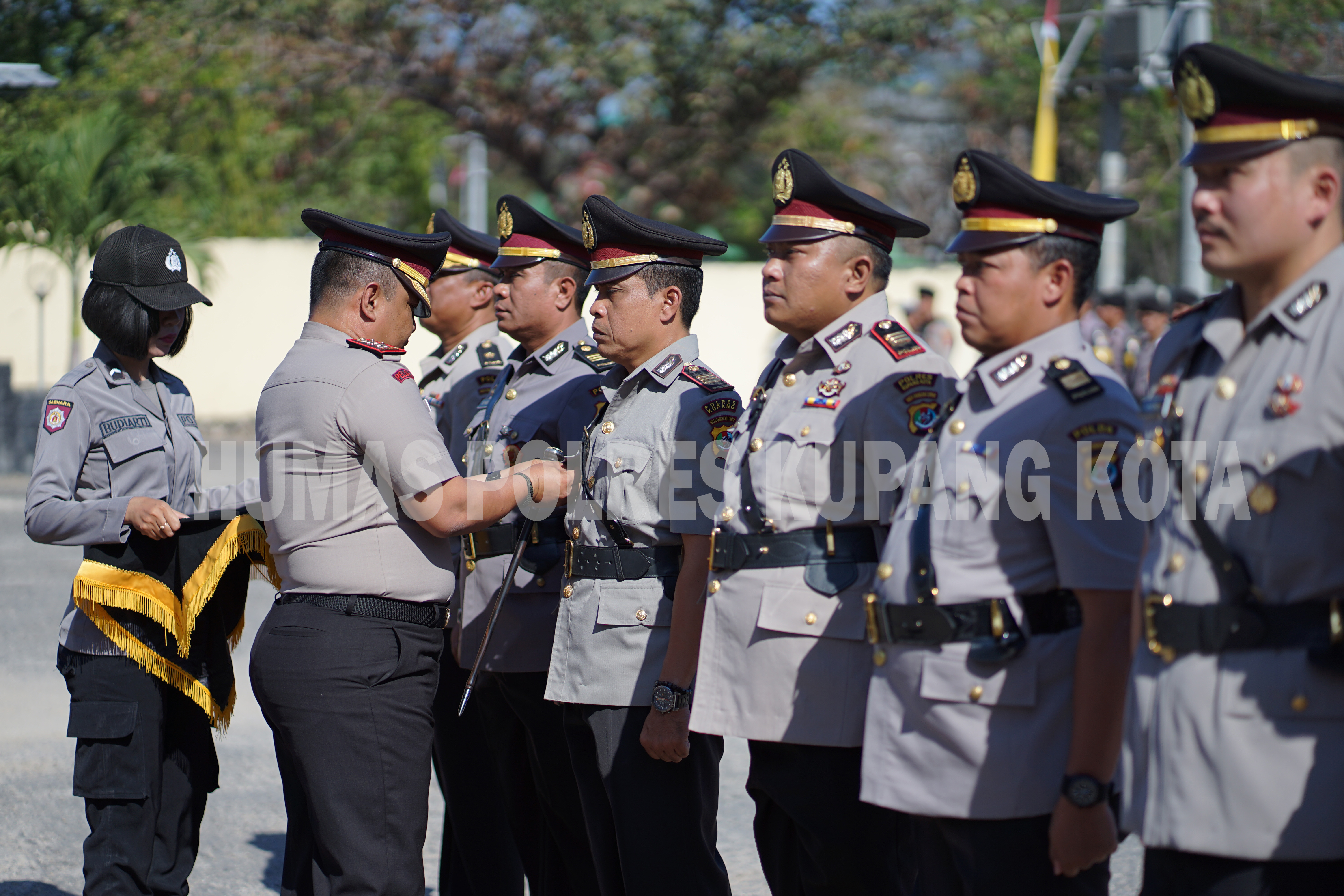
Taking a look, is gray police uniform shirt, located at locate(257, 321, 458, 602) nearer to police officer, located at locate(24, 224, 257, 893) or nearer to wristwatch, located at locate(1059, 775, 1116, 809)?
police officer, located at locate(24, 224, 257, 893)

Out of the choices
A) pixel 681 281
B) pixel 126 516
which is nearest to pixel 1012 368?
pixel 681 281

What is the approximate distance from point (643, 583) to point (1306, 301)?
1.80 meters

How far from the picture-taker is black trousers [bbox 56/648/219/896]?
3.67 m

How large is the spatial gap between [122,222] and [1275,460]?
1474 centimetres

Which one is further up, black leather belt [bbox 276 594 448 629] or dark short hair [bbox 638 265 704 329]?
dark short hair [bbox 638 265 704 329]

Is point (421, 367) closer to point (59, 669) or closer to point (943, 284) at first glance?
point (59, 669)

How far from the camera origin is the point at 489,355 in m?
4.93

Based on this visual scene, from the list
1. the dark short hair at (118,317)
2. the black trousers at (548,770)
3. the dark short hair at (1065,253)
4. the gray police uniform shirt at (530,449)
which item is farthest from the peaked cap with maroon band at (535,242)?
the dark short hair at (1065,253)

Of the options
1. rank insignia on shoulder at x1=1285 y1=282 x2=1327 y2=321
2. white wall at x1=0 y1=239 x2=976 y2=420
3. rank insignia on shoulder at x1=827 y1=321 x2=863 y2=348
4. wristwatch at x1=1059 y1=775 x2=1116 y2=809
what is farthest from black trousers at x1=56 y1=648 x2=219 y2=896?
white wall at x1=0 y1=239 x2=976 y2=420

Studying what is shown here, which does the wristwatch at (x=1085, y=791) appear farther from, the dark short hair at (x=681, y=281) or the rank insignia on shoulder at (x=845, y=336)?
the dark short hair at (x=681, y=281)

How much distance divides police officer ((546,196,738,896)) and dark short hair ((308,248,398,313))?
575mm

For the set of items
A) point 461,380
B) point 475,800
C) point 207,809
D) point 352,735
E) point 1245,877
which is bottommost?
point 207,809

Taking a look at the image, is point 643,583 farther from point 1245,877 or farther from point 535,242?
point 1245,877

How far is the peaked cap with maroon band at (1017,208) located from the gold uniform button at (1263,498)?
70 centimetres
